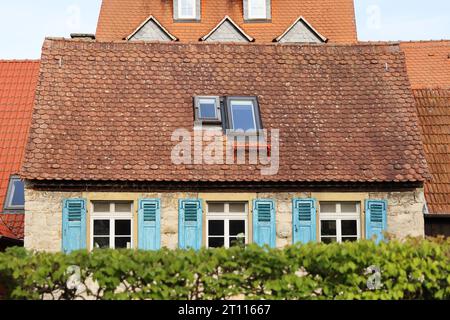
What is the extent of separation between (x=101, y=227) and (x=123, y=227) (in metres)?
0.47

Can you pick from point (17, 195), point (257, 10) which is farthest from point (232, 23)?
point (17, 195)

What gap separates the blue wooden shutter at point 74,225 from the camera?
74.0 ft

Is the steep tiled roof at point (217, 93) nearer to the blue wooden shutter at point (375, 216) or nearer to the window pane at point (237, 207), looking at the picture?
the blue wooden shutter at point (375, 216)

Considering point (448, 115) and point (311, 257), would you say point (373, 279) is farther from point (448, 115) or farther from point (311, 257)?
point (448, 115)

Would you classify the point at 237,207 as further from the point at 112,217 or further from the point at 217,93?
the point at 217,93

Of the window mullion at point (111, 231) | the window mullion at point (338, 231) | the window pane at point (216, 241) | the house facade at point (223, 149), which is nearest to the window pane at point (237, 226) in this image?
the house facade at point (223, 149)

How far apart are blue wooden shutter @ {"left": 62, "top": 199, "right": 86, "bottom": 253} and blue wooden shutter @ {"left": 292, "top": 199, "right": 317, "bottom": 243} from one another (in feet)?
14.6

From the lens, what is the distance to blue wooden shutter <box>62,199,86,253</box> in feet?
74.0

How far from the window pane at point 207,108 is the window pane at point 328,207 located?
309 centimetres

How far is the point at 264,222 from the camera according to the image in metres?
23.0

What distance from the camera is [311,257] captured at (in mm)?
17000

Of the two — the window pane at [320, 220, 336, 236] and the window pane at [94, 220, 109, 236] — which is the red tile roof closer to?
the window pane at [94, 220, 109, 236]
